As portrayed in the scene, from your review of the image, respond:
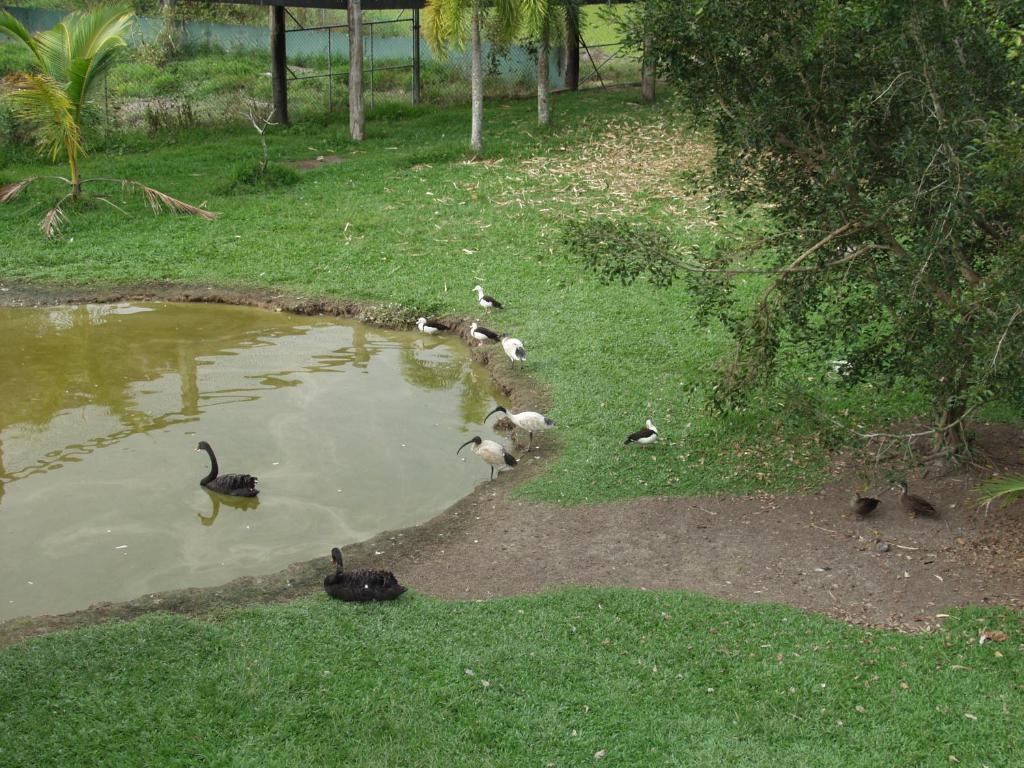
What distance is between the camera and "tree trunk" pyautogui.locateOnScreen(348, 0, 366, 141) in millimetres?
24422

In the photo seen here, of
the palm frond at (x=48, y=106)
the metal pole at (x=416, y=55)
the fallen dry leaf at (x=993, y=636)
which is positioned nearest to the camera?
the fallen dry leaf at (x=993, y=636)

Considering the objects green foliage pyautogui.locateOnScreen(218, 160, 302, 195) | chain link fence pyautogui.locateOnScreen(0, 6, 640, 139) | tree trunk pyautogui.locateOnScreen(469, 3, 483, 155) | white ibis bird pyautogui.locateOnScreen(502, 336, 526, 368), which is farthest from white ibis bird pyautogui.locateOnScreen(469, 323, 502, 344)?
chain link fence pyautogui.locateOnScreen(0, 6, 640, 139)

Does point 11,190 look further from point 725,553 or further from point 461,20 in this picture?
point 725,553

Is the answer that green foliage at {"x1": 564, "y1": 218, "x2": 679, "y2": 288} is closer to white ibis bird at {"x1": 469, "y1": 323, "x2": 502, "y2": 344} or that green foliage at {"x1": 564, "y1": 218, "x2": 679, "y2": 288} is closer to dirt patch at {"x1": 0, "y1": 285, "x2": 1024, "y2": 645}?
dirt patch at {"x1": 0, "y1": 285, "x2": 1024, "y2": 645}

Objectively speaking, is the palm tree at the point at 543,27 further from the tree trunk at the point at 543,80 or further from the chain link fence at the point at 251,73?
the chain link fence at the point at 251,73

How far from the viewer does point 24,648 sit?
7.34m

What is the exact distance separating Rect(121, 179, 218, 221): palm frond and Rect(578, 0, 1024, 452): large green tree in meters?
12.9

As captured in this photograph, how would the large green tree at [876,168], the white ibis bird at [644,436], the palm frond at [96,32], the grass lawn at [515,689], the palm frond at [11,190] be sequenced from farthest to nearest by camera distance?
1. the palm frond at [11,190]
2. the palm frond at [96,32]
3. the white ibis bird at [644,436]
4. the large green tree at [876,168]
5. the grass lawn at [515,689]

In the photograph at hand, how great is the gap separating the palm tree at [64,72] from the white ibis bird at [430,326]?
7.33m

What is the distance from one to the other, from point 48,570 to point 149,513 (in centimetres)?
128

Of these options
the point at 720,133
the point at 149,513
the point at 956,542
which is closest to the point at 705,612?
the point at 956,542

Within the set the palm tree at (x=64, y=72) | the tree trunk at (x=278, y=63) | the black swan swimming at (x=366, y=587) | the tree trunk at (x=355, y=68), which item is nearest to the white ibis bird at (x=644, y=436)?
the black swan swimming at (x=366, y=587)

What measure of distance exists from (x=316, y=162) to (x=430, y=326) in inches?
410

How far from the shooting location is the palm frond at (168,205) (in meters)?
20.0
